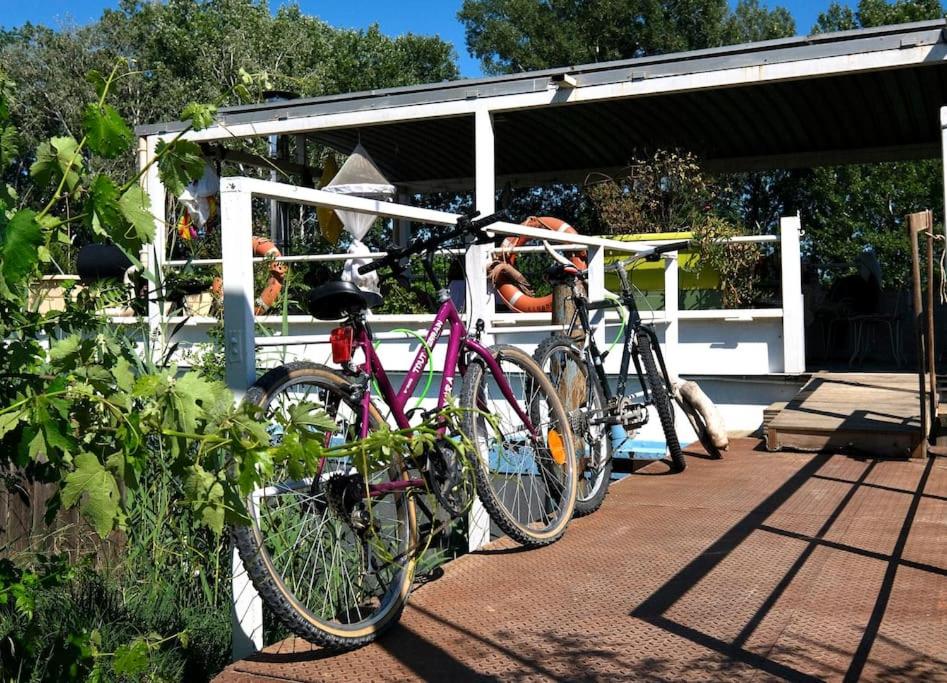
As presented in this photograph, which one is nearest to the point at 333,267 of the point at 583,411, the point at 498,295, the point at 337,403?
the point at 498,295

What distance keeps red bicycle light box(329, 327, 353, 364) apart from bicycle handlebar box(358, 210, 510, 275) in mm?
282

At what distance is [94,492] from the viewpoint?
62.6 inches

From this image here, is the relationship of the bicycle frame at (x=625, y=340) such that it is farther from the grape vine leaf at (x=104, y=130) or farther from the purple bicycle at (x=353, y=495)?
the grape vine leaf at (x=104, y=130)

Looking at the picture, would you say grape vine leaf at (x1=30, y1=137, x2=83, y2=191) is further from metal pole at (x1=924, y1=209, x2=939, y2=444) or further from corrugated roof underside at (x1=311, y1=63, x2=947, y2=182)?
corrugated roof underside at (x1=311, y1=63, x2=947, y2=182)

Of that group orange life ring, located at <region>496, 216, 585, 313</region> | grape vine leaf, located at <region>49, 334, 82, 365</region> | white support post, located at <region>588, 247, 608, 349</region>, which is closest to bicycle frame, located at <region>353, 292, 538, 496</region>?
grape vine leaf, located at <region>49, 334, 82, 365</region>

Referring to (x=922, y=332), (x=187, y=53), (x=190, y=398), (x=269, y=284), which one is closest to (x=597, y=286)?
(x=922, y=332)

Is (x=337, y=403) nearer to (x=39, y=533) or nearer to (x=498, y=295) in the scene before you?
(x=39, y=533)

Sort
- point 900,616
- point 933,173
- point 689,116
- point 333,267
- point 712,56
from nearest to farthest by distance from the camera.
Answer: point 900,616
point 712,56
point 689,116
point 333,267
point 933,173

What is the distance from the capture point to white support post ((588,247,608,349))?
16.6ft

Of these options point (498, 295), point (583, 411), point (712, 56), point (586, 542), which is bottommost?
point (586, 542)

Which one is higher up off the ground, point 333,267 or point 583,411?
point 333,267

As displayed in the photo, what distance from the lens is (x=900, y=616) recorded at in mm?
2578

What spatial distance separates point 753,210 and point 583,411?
26371mm

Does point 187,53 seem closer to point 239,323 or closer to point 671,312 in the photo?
point 671,312
